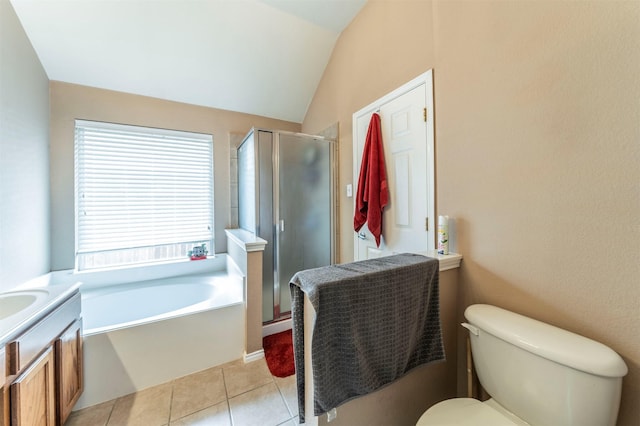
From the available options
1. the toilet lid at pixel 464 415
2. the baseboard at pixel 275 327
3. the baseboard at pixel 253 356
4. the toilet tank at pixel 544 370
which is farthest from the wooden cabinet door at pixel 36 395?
the toilet tank at pixel 544 370

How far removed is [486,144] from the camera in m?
1.16

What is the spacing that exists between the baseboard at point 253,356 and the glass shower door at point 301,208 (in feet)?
1.32

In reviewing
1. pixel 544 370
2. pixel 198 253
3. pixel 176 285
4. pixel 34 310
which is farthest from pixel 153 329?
pixel 544 370

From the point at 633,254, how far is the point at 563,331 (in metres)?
0.34

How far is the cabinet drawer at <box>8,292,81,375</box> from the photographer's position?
0.88 meters

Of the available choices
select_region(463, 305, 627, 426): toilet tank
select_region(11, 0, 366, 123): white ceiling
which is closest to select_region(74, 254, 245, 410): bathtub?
select_region(463, 305, 627, 426): toilet tank

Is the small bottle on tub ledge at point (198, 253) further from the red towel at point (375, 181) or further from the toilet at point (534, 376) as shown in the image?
the toilet at point (534, 376)

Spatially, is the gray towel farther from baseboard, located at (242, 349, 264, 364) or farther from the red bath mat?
baseboard, located at (242, 349, 264, 364)

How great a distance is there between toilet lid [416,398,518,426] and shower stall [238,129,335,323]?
1.54m

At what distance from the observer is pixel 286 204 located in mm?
2236

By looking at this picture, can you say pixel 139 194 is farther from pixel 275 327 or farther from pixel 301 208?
pixel 275 327

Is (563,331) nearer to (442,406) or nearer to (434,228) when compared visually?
(442,406)

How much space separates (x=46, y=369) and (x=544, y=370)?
2049 mm

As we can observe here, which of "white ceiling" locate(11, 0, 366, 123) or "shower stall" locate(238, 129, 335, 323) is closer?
"white ceiling" locate(11, 0, 366, 123)
